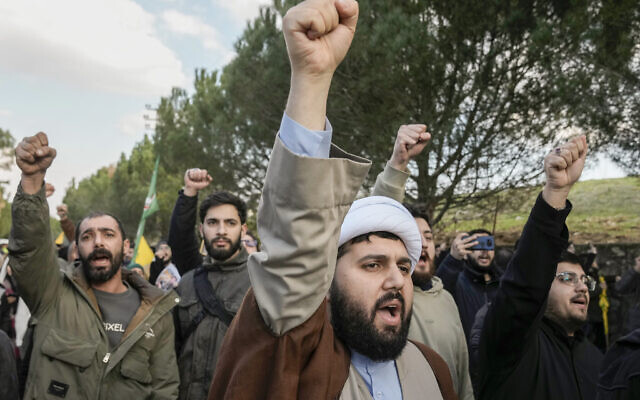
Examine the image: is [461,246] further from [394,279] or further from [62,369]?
[62,369]

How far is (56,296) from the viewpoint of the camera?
329cm

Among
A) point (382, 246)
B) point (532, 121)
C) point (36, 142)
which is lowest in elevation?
point (382, 246)

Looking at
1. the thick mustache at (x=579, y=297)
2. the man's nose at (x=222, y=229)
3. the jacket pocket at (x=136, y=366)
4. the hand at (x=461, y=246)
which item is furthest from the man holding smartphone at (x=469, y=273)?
the jacket pocket at (x=136, y=366)

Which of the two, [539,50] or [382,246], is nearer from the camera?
[382,246]

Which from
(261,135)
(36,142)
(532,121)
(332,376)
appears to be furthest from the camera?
(261,135)

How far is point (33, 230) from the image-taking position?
3.00m

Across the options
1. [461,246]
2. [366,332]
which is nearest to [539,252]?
[366,332]

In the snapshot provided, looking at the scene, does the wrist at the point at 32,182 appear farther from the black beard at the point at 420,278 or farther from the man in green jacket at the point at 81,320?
the black beard at the point at 420,278

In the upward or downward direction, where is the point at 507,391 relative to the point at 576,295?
downward

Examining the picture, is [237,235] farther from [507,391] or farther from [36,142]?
[507,391]

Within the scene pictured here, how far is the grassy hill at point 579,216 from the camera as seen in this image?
35.8 feet

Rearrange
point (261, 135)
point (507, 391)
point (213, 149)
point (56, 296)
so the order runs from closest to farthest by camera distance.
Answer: point (507, 391), point (56, 296), point (261, 135), point (213, 149)

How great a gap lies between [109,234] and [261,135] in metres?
9.25

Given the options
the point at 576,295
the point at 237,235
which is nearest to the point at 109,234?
the point at 237,235
